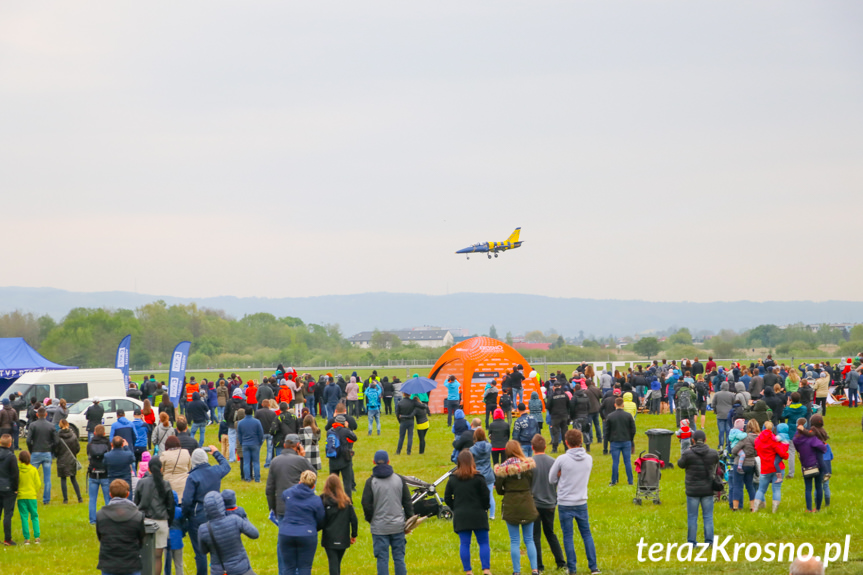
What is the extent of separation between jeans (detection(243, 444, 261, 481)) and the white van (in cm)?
942

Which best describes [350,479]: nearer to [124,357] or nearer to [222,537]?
[222,537]

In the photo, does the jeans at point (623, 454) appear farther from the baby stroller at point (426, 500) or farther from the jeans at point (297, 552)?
the jeans at point (297, 552)

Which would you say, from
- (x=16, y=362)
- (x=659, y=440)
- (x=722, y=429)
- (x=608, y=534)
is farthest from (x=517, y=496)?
(x=16, y=362)

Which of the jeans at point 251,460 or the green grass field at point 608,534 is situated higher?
the jeans at point 251,460

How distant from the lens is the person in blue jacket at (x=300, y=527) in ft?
26.8

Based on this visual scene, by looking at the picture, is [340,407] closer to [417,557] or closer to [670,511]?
[417,557]

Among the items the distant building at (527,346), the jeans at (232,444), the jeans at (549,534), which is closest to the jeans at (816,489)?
the jeans at (549,534)

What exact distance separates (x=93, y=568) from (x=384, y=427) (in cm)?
1460

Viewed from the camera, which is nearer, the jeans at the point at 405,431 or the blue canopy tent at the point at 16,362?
the jeans at the point at 405,431

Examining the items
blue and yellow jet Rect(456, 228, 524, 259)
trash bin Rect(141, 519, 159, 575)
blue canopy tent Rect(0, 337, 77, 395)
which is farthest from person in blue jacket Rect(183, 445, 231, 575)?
blue and yellow jet Rect(456, 228, 524, 259)

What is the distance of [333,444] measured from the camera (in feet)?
42.8

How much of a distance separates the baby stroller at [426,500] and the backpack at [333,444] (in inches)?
53.7

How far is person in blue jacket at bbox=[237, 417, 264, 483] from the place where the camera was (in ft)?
50.3

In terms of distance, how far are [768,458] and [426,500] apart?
199 inches
